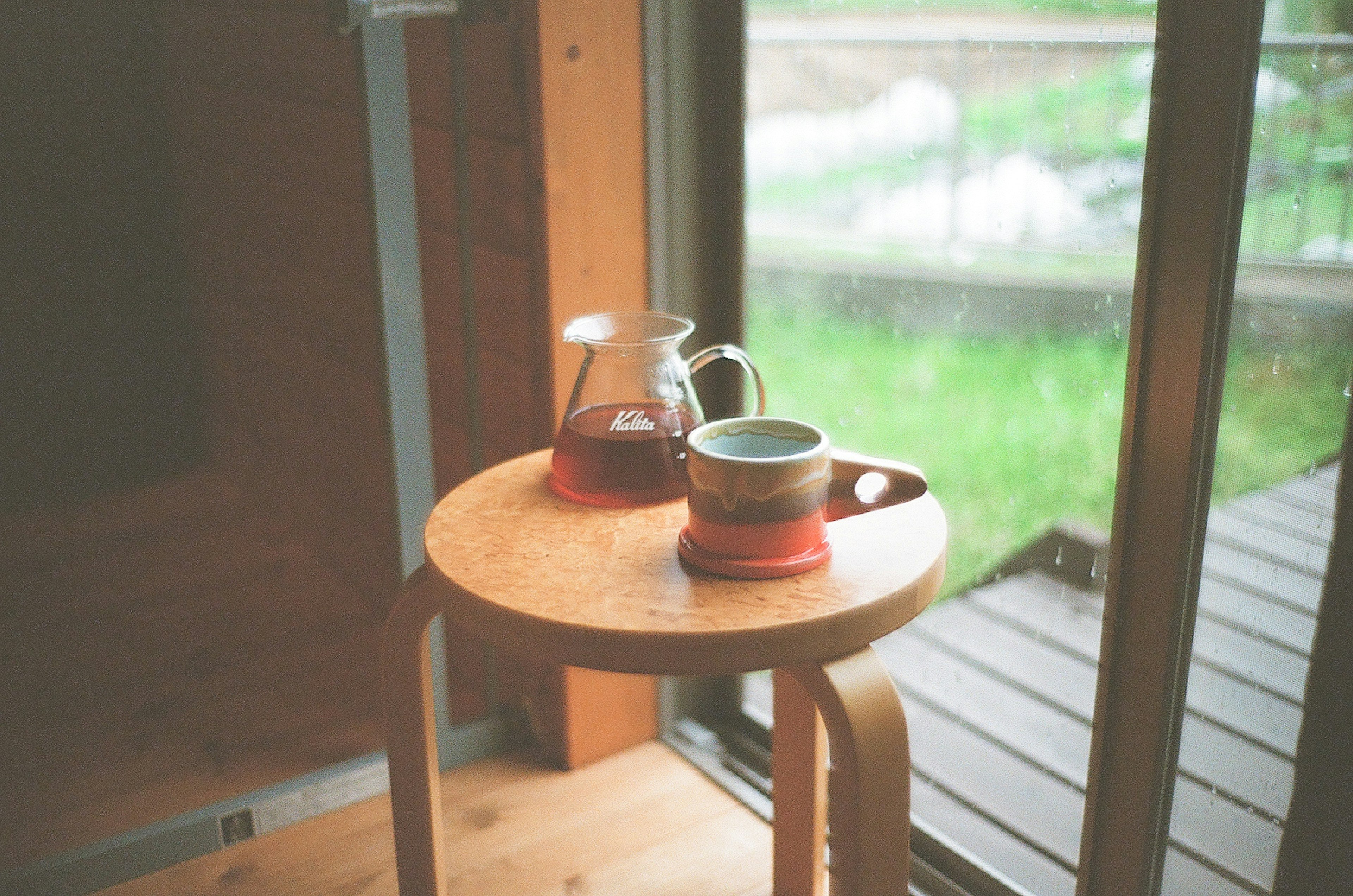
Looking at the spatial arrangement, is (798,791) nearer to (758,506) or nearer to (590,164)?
(758,506)

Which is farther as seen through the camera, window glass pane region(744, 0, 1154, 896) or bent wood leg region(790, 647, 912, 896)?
window glass pane region(744, 0, 1154, 896)

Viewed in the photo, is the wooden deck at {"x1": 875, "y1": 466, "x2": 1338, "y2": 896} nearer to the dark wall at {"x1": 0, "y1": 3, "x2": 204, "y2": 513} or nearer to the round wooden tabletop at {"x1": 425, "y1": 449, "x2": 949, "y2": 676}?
the round wooden tabletop at {"x1": 425, "y1": 449, "x2": 949, "y2": 676}

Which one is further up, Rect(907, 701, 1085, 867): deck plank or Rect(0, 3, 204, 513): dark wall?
Rect(0, 3, 204, 513): dark wall

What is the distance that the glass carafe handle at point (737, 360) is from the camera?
3.49 feet

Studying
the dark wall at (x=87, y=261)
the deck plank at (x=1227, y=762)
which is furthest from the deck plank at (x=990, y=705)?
the dark wall at (x=87, y=261)

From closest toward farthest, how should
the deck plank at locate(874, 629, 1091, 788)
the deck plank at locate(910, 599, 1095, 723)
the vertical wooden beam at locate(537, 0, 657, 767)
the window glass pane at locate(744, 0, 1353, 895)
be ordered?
the window glass pane at locate(744, 0, 1353, 895) < the vertical wooden beam at locate(537, 0, 657, 767) < the deck plank at locate(874, 629, 1091, 788) < the deck plank at locate(910, 599, 1095, 723)

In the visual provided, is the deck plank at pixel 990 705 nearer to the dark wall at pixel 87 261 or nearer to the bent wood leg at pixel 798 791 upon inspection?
the bent wood leg at pixel 798 791

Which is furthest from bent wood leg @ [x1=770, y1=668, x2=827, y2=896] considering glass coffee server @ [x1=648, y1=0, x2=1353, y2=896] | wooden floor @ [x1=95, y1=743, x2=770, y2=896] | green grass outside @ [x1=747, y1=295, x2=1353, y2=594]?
green grass outside @ [x1=747, y1=295, x2=1353, y2=594]

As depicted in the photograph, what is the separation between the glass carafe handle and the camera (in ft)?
3.49

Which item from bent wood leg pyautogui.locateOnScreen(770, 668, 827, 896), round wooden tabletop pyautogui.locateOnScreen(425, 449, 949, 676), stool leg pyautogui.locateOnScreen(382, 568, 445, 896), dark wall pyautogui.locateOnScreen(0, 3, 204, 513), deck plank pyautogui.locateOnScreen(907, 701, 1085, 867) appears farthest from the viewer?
dark wall pyautogui.locateOnScreen(0, 3, 204, 513)

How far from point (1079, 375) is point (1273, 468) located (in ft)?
1.88

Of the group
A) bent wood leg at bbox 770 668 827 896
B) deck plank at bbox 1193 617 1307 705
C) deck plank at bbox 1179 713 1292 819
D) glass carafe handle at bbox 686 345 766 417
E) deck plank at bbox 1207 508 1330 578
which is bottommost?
bent wood leg at bbox 770 668 827 896

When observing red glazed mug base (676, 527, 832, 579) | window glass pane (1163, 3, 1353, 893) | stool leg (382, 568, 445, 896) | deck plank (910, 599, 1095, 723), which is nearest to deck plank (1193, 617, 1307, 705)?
window glass pane (1163, 3, 1353, 893)

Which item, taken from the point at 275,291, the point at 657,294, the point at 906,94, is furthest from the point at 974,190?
the point at 275,291
